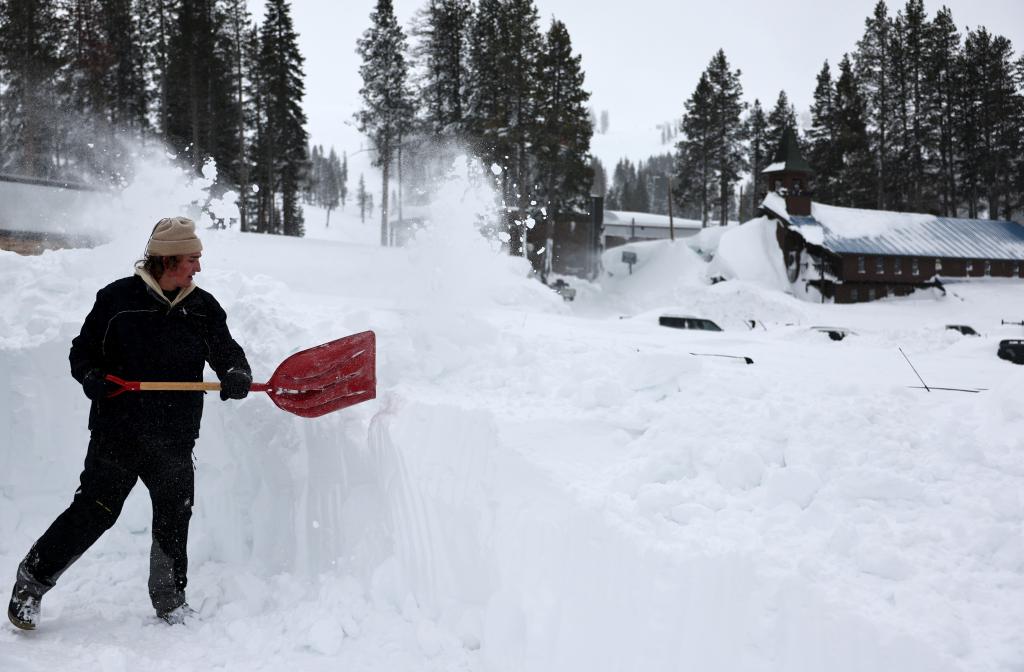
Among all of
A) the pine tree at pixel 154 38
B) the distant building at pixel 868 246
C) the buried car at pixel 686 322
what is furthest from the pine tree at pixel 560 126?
the pine tree at pixel 154 38

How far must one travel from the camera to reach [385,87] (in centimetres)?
2995

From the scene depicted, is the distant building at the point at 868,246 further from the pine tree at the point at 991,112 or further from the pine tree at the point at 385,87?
the pine tree at the point at 385,87

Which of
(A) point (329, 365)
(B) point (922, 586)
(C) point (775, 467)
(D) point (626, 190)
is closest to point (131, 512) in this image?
(A) point (329, 365)

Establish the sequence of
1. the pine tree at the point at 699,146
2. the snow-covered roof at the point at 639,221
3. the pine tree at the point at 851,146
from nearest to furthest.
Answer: the pine tree at the point at 851,146
the pine tree at the point at 699,146
the snow-covered roof at the point at 639,221

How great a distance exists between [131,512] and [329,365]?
1.97 m

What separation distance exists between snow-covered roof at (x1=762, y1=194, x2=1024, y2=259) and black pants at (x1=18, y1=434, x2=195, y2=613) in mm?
33039

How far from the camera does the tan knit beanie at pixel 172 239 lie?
3.12 m

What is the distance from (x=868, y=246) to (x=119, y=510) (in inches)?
1399

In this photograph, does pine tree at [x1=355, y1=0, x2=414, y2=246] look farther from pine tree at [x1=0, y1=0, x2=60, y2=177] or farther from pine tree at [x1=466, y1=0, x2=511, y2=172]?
pine tree at [x1=0, y1=0, x2=60, y2=177]

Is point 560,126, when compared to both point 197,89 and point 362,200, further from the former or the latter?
point 362,200

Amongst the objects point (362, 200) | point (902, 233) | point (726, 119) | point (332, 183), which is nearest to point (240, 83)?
point (726, 119)

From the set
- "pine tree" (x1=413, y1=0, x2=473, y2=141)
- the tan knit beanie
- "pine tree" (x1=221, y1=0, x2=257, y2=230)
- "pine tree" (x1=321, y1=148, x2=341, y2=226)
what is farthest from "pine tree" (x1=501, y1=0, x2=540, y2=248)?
"pine tree" (x1=321, y1=148, x2=341, y2=226)

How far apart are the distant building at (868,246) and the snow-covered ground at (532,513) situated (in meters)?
30.1

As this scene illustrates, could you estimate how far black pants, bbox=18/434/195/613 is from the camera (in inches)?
122
